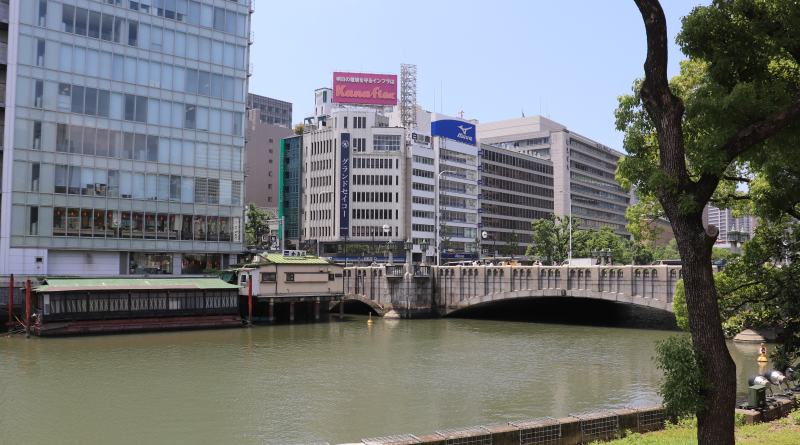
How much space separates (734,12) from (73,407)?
29754 millimetres

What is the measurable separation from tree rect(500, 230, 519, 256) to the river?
90.0 meters

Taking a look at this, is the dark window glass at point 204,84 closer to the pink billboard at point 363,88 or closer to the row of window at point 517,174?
the pink billboard at point 363,88

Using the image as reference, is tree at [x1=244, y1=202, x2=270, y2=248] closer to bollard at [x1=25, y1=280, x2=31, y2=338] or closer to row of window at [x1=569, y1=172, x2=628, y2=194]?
bollard at [x1=25, y1=280, x2=31, y2=338]

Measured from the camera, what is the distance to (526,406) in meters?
28.5

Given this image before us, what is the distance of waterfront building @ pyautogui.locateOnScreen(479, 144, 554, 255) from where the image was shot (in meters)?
151

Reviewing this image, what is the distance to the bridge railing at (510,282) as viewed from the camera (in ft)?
179

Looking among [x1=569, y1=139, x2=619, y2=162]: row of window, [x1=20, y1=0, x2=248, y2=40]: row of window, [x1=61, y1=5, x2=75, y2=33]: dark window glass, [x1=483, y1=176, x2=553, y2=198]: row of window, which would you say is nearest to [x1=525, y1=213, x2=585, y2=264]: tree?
[x1=483, y1=176, x2=553, y2=198]: row of window

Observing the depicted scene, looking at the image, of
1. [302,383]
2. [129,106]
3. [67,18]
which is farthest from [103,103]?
[302,383]

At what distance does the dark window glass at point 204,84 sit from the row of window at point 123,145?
20.3 ft

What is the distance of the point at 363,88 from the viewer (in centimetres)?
14062

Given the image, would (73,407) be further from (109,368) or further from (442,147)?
(442,147)

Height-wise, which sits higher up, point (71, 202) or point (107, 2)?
point (107, 2)

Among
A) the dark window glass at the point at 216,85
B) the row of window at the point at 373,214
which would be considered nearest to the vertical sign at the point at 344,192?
the row of window at the point at 373,214

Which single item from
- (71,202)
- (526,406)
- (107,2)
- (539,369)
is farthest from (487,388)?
(107,2)
